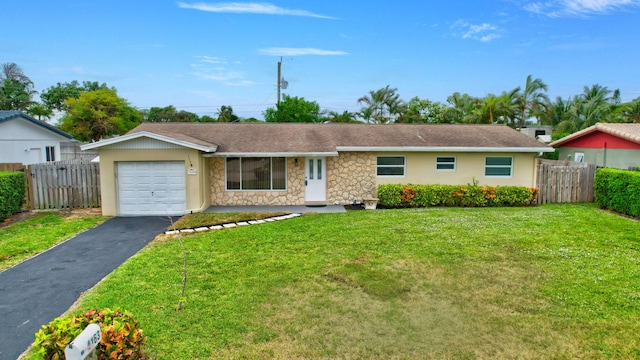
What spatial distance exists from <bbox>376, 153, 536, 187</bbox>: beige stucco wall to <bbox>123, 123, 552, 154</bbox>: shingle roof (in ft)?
1.83

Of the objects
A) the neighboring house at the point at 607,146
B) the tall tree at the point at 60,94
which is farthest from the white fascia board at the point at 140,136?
the tall tree at the point at 60,94

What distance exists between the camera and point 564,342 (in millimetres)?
4906

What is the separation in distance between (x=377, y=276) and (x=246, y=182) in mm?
9185

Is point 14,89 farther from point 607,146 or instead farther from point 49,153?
point 607,146

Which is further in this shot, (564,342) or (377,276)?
Result: (377,276)

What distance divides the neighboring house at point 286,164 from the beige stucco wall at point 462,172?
42 millimetres

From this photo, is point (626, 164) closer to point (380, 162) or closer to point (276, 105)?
point (380, 162)

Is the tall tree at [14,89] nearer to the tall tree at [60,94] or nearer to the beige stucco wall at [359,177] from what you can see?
the tall tree at [60,94]

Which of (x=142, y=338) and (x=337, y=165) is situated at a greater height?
(x=337, y=165)

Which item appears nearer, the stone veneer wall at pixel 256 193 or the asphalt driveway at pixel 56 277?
the asphalt driveway at pixel 56 277

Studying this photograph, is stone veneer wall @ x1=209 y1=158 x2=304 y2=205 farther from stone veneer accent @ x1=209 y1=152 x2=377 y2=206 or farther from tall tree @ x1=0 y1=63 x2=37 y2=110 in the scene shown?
tall tree @ x1=0 y1=63 x2=37 y2=110

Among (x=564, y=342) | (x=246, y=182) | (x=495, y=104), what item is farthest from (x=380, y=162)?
(x=495, y=104)

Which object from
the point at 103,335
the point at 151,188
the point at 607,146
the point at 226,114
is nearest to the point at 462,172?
the point at 607,146

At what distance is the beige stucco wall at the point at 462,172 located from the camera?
52.1ft
